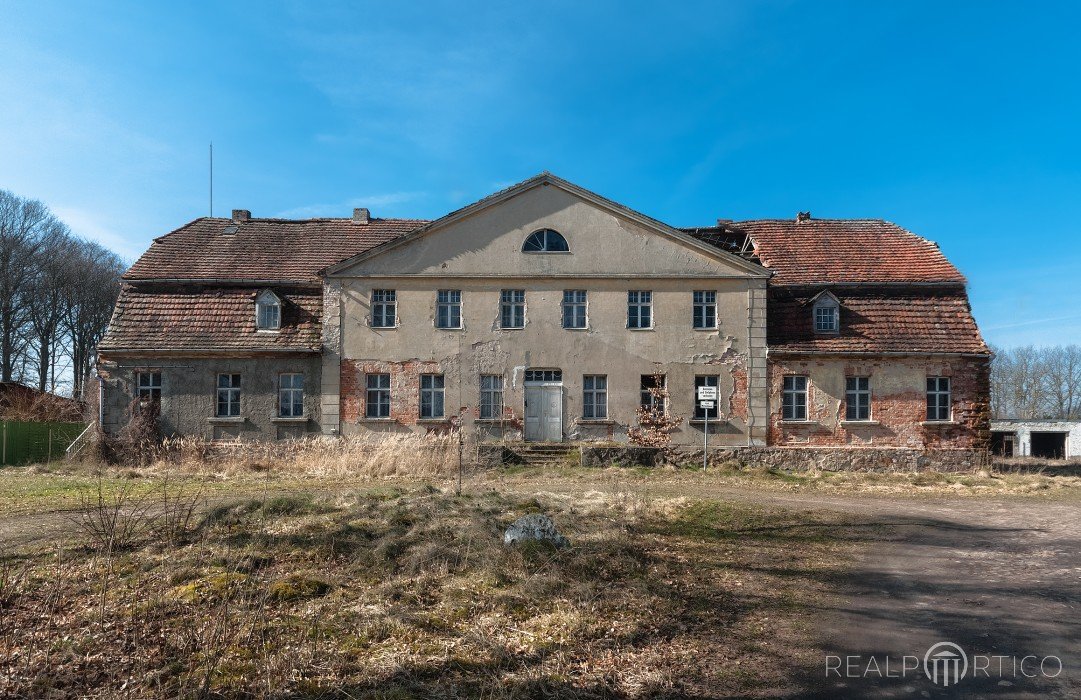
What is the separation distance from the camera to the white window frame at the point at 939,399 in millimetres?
21188

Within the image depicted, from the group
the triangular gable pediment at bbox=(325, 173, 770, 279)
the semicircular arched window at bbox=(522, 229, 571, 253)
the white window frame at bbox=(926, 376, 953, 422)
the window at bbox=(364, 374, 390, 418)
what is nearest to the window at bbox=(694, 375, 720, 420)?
the triangular gable pediment at bbox=(325, 173, 770, 279)

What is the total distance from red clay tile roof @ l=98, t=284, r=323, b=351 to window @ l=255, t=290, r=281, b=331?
16 centimetres

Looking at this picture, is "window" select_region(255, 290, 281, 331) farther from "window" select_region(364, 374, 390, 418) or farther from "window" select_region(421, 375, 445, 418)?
"window" select_region(421, 375, 445, 418)

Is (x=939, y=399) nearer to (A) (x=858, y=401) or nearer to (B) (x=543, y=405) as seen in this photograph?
(A) (x=858, y=401)

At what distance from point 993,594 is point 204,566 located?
7.70 meters

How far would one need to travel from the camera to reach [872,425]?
69.4ft

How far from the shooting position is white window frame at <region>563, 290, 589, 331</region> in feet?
71.1

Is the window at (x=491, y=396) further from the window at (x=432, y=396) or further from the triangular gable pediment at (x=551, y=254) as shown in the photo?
the triangular gable pediment at (x=551, y=254)

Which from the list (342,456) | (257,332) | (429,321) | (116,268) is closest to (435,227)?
(429,321)

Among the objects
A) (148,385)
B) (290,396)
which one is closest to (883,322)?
(290,396)

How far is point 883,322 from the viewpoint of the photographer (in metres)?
21.6

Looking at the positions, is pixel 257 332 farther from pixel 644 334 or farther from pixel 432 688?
pixel 432 688

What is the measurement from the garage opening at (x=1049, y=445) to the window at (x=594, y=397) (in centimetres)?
3021

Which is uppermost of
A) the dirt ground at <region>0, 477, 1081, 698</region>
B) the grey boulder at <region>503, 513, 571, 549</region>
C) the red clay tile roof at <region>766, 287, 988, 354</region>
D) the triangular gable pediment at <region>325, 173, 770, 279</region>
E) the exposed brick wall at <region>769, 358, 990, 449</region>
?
the triangular gable pediment at <region>325, 173, 770, 279</region>
